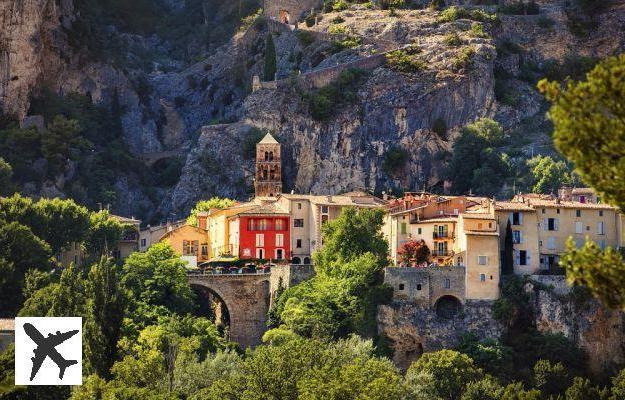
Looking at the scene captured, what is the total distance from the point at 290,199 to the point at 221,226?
439 cm

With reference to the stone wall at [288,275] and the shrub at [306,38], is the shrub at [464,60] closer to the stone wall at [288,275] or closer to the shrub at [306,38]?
the shrub at [306,38]

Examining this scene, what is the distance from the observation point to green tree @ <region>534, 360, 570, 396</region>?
7200cm

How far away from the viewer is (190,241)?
92250 mm

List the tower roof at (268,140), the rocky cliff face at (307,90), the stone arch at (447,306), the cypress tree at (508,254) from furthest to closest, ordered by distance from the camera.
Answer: the rocky cliff face at (307,90), the tower roof at (268,140), the cypress tree at (508,254), the stone arch at (447,306)

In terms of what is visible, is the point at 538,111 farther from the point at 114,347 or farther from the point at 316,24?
the point at 114,347

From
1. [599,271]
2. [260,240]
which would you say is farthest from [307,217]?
[599,271]

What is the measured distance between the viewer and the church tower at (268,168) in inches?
4053

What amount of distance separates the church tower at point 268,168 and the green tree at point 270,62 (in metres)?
9.40

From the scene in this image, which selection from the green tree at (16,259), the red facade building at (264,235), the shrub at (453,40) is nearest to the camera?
the green tree at (16,259)

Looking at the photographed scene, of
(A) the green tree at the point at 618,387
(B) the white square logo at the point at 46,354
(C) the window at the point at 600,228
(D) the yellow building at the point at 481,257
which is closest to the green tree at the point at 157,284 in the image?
(D) the yellow building at the point at 481,257

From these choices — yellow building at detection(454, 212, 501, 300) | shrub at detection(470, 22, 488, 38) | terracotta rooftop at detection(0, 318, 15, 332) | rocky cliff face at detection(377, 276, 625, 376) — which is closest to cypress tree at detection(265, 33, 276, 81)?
shrub at detection(470, 22, 488, 38)

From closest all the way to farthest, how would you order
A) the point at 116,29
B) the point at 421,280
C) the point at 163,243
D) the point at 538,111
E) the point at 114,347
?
the point at 114,347 < the point at 421,280 < the point at 163,243 < the point at 538,111 < the point at 116,29

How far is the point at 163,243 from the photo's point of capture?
87.8m

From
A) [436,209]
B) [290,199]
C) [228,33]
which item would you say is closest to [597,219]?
[436,209]
